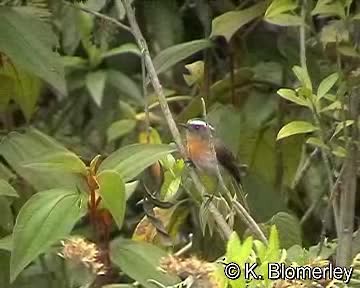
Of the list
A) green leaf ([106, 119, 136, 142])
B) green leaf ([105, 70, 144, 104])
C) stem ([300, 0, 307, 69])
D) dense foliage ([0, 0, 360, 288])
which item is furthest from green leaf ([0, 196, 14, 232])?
green leaf ([105, 70, 144, 104])

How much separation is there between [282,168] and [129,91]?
0.43 metres

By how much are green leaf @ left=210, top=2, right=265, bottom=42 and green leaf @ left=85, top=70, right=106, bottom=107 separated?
0.45 metres

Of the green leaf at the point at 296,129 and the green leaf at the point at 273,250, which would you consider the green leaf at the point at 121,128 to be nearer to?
the green leaf at the point at 296,129

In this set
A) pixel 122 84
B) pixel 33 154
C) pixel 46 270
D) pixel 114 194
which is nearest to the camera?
pixel 114 194

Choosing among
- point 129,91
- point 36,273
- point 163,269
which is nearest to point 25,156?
point 36,273

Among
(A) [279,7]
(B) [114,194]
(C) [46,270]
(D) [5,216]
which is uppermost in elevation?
(A) [279,7]

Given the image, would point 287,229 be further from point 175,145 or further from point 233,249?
point 233,249

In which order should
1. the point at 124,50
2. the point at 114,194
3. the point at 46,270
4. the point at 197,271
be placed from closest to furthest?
the point at 197,271 → the point at 114,194 → the point at 46,270 → the point at 124,50

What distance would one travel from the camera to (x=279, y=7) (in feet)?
3.90

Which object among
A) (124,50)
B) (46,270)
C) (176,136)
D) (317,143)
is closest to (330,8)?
(317,143)

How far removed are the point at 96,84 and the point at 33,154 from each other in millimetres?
618

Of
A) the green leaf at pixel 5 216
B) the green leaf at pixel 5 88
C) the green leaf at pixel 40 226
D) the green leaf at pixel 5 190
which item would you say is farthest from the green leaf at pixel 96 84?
the green leaf at pixel 40 226

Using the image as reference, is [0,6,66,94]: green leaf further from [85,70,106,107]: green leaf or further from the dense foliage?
[85,70,106,107]: green leaf

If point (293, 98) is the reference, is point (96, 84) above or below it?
below
